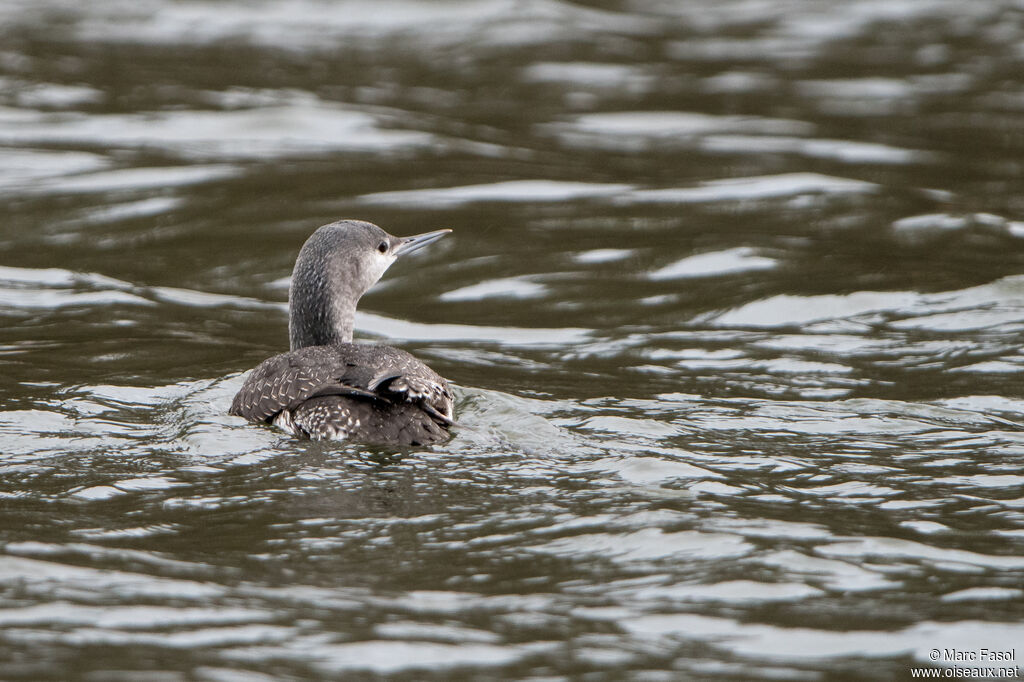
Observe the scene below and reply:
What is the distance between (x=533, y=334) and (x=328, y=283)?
2002 mm

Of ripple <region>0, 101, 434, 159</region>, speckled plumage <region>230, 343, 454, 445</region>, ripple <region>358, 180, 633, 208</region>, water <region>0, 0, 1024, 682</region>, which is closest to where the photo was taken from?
water <region>0, 0, 1024, 682</region>

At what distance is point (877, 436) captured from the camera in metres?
7.84

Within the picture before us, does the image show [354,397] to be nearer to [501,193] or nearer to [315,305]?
[315,305]

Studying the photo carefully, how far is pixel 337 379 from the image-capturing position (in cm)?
763

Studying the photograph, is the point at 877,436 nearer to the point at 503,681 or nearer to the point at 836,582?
the point at 836,582

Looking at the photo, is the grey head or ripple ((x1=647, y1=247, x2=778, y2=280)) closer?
the grey head

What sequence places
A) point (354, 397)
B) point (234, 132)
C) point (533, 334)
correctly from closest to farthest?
point (354, 397), point (533, 334), point (234, 132)

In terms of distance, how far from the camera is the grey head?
29.0 ft

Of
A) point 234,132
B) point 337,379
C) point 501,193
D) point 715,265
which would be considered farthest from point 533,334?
point 234,132

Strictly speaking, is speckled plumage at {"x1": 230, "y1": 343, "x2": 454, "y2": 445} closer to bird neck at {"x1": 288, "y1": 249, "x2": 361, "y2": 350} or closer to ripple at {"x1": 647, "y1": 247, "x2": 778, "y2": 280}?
bird neck at {"x1": 288, "y1": 249, "x2": 361, "y2": 350}

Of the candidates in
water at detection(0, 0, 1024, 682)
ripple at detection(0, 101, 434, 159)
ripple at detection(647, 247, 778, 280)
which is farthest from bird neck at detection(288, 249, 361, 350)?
ripple at detection(0, 101, 434, 159)

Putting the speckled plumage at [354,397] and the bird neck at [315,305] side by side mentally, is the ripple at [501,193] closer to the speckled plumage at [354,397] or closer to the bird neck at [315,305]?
the bird neck at [315,305]

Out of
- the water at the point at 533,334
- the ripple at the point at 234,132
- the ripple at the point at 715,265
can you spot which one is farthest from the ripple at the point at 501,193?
the ripple at the point at 715,265

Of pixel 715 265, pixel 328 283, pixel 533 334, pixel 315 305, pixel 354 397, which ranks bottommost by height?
pixel 354 397
